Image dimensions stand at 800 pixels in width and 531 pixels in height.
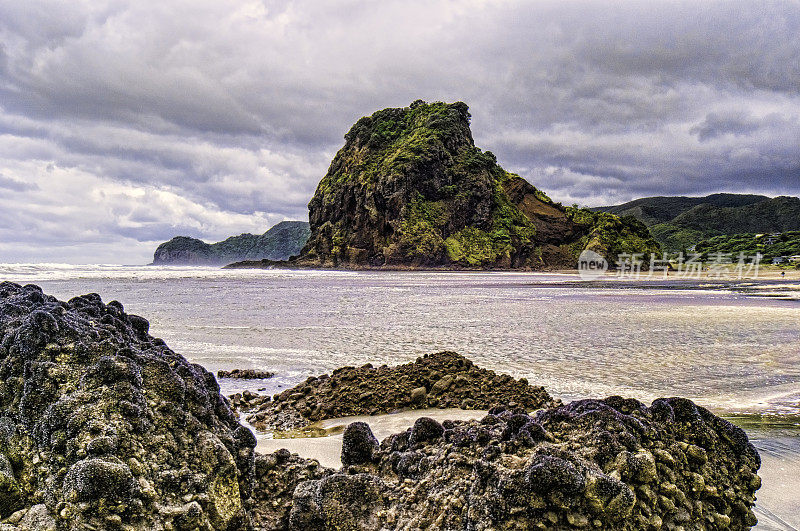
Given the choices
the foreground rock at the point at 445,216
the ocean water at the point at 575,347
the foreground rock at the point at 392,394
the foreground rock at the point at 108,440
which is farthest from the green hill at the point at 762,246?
the foreground rock at the point at 108,440

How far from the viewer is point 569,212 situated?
374ft

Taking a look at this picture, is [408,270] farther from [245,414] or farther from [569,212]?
[245,414]

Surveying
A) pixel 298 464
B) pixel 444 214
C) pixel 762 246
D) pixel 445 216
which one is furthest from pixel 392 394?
pixel 762 246

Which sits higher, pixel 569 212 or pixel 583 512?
pixel 569 212

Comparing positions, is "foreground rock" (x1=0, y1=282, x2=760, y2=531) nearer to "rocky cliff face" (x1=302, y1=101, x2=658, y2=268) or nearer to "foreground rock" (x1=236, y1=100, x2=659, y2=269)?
"foreground rock" (x1=236, y1=100, x2=659, y2=269)

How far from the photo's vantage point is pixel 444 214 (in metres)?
102

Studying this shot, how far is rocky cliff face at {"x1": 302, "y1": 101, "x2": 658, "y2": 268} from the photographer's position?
98562mm

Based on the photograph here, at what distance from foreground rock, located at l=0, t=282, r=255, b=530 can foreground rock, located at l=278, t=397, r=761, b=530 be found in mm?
482

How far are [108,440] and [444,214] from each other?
101 metres

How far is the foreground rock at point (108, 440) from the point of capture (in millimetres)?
2076

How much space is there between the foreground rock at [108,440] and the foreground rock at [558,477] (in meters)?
0.48

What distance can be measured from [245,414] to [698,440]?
4936 mm

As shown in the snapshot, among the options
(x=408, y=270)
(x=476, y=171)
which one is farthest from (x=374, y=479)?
(x=476, y=171)

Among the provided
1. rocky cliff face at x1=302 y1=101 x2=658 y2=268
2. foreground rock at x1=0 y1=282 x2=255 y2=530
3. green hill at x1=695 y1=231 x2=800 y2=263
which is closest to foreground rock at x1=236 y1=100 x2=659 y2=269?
rocky cliff face at x1=302 y1=101 x2=658 y2=268
